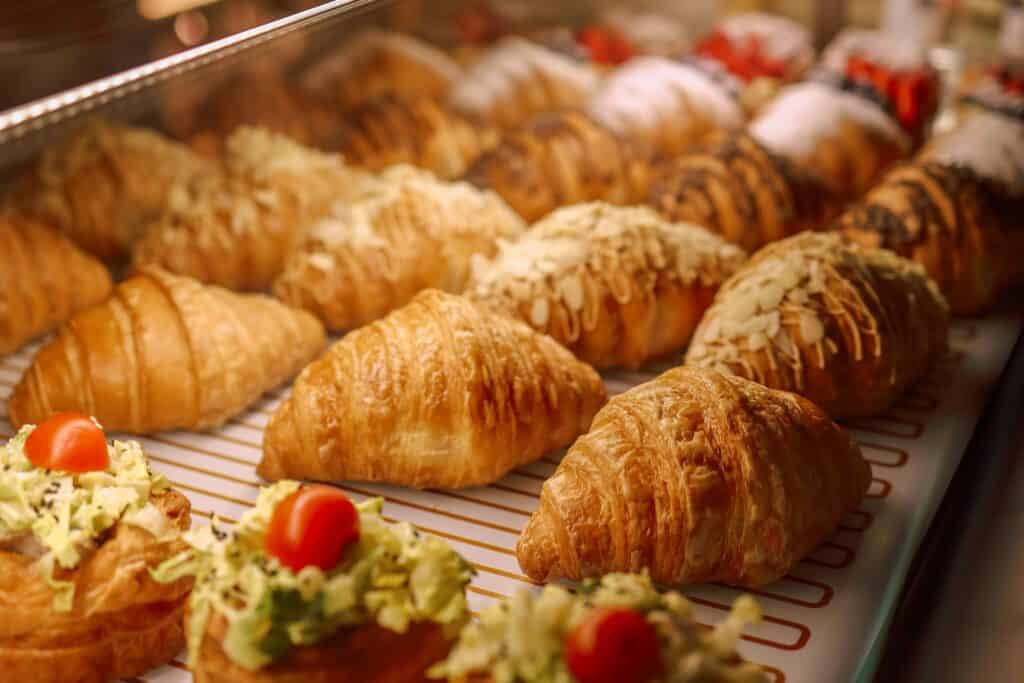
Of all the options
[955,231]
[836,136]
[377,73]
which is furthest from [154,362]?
[836,136]

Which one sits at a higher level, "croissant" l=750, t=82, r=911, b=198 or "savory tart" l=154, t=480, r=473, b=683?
"croissant" l=750, t=82, r=911, b=198

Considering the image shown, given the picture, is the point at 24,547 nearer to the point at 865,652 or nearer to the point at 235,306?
the point at 235,306

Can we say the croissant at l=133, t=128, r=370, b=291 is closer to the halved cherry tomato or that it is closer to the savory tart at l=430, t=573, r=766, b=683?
the halved cherry tomato

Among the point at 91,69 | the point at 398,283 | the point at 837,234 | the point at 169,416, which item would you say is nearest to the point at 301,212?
the point at 398,283

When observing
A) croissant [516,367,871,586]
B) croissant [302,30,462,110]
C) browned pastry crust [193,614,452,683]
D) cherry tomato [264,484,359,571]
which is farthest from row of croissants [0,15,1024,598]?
cherry tomato [264,484,359,571]

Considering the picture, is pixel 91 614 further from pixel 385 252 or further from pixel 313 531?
pixel 385 252
